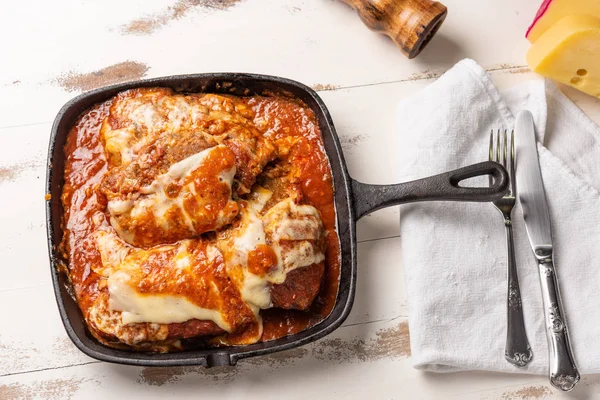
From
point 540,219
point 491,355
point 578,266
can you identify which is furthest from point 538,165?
point 491,355

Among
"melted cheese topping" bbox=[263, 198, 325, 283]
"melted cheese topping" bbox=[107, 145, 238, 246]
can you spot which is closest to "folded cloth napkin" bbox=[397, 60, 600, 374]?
"melted cheese topping" bbox=[263, 198, 325, 283]

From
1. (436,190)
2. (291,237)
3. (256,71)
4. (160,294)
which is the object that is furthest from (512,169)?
(160,294)

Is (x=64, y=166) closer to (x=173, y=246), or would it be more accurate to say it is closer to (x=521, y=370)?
(x=173, y=246)

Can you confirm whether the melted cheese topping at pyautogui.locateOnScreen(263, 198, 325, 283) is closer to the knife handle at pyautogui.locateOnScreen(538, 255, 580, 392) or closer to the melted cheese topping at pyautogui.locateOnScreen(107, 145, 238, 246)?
the melted cheese topping at pyautogui.locateOnScreen(107, 145, 238, 246)

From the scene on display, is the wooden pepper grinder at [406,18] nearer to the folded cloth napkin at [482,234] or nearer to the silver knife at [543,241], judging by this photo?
the folded cloth napkin at [482,234]

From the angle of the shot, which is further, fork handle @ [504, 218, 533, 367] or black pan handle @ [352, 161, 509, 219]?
fork handle @ [504, 218, 533, 367]
